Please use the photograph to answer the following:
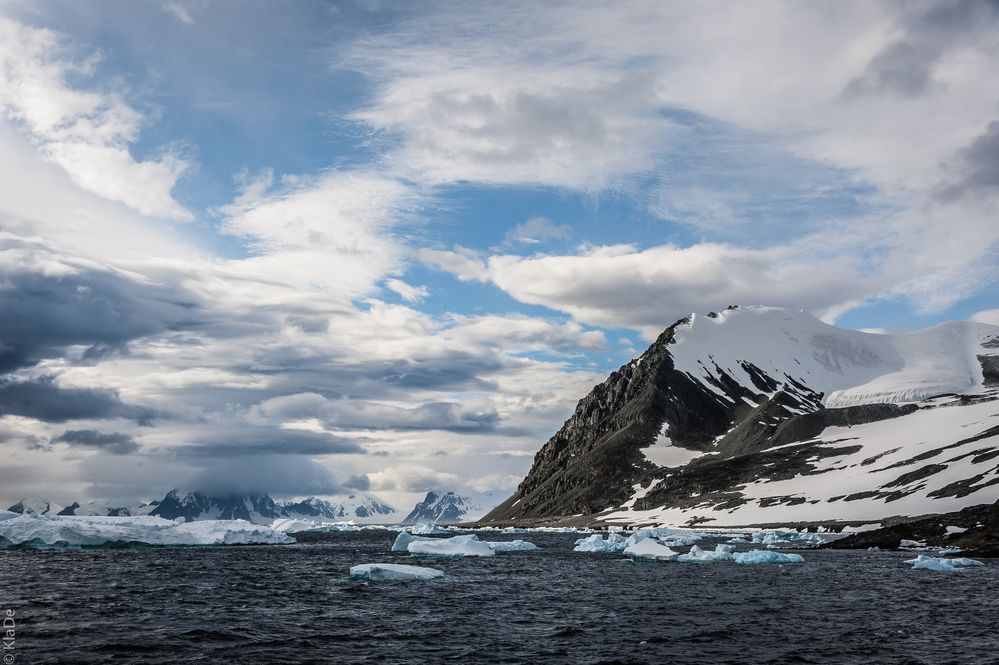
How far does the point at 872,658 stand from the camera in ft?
105

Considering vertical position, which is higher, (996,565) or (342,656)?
(342,656)

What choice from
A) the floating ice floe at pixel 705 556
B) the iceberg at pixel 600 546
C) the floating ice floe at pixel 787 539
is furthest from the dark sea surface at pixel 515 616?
the floating ice floe at pixel 787 539

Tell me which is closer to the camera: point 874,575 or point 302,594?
point 302,594

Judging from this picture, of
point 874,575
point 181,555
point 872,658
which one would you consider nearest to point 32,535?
point 181,555

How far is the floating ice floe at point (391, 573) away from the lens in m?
64.5

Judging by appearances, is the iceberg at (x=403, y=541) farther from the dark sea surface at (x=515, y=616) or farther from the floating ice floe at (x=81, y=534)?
the floating ice floe at (x=81, y=534)

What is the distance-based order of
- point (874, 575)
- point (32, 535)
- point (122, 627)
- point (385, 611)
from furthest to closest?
point (32, 535), point (874, 575), point (385, 611), point (122, 627)

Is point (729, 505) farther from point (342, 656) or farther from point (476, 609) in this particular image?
point (342, 656)

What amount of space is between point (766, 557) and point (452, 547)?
3859 centimetres

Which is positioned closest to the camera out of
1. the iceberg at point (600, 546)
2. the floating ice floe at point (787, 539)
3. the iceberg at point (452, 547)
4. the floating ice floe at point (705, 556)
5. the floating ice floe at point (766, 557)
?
the floating ice floe at point (766, 557)

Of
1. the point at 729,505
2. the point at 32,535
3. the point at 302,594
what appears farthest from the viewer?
the point at 729,505

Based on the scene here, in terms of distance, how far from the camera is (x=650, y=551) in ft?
301

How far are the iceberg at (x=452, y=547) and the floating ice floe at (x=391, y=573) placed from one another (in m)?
31.8

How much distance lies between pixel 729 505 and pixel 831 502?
31025 mm
